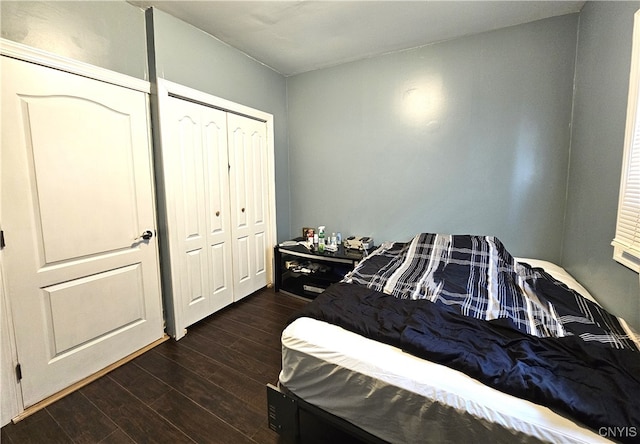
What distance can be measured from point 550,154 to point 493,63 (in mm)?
923

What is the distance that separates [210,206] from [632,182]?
281cm

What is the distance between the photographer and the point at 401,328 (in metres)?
1.22

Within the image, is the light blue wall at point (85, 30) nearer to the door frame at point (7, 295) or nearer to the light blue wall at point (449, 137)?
the door frame at point (7, 295)

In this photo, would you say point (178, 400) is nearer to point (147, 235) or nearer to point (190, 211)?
point (147, 235)

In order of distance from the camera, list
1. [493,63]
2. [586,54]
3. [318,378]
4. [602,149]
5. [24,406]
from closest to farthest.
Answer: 1. [318,378]
2. [24,406]
3. [602,149]
4. [586,54]
5. [493,63]

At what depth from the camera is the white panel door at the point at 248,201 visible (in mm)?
2729

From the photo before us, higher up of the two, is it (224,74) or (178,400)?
(224,74)

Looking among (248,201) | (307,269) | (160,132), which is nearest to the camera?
(160,132)

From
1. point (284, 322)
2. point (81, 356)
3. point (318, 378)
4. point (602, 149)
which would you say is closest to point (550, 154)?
point (602, 149)

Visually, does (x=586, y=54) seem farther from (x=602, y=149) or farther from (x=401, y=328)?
(x=401, y=328)

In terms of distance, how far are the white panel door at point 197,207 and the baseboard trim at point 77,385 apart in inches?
11.1

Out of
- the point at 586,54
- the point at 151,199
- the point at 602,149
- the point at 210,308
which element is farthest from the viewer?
the point at 210,308

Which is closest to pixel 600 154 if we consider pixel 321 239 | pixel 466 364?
pixel 466 364

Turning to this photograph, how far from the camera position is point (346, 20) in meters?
2.19
